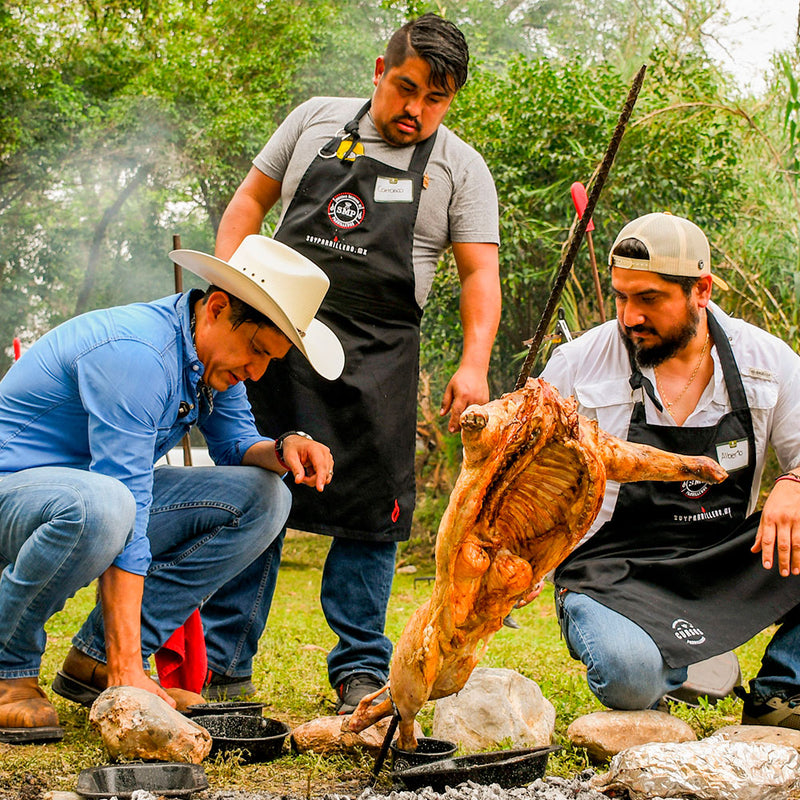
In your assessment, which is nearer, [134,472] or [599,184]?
[599,184]

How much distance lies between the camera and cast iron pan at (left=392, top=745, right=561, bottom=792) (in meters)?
2.37

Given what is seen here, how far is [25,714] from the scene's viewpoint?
285cm

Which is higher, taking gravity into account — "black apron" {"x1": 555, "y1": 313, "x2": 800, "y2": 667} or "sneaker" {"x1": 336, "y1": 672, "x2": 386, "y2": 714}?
"black apron" {"x1": 555, "y1": 313, "x2": 800, "y2": 667}

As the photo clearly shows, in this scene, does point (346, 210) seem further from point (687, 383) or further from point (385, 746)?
point (385, 746)

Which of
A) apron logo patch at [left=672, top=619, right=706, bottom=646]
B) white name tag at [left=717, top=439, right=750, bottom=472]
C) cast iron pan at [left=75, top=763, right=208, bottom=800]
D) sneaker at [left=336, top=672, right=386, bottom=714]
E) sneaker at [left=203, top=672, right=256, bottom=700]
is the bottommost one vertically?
sneaker at [left=203, top=672, right=256, bottom=700]

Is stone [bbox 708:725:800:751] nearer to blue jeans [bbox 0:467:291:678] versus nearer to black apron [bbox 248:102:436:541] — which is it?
black apron [bbox 248:102:436:541]

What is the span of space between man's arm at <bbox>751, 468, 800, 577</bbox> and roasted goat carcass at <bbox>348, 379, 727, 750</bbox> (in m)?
0.56

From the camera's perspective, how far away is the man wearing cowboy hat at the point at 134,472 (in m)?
2.79

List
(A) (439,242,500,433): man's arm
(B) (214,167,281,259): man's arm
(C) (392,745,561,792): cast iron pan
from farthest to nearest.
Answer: (B) (214,167,281,259): man's arm
(A) (439,242,500,433): man's arm
(C) (392,745,561,792): cast iron pan

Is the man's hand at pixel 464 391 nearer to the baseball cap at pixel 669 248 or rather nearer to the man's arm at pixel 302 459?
the man's arm at pixel 302 459

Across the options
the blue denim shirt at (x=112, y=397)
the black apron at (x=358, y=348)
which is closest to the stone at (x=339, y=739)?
the blue denim shirt at (x=112, y=397)

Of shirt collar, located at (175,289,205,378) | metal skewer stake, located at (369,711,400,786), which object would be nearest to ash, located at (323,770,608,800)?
metal skewer stake, located at (369,711,400,786)

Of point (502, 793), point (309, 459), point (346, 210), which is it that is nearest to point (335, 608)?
point (309, 459)

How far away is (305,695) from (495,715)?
3.79ft
